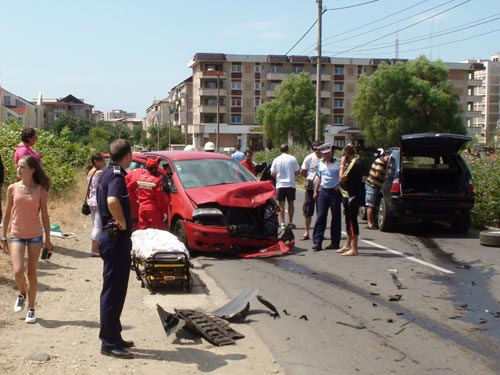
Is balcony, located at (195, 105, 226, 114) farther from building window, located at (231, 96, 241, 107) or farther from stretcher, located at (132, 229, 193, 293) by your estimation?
stretcher, located at (132, 229, 193, 293)

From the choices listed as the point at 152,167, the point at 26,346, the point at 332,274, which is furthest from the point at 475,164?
the point at 26,346

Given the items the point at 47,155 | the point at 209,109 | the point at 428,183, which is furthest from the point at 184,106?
the point at 428,183

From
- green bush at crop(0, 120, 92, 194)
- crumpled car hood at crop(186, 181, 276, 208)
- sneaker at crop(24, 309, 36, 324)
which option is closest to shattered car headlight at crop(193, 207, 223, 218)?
crumpled car hood at crop(186, 181, 276, 208)

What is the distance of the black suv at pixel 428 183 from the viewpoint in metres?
13.0

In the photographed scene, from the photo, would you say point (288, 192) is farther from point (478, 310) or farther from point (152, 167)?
point (478, 310)

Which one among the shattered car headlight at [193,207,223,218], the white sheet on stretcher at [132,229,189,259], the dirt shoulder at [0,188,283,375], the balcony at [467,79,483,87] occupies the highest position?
the balcony at [467,79,483,87]

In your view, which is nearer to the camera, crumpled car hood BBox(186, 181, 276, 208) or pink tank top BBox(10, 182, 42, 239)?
pink tank top BBox(10, 182, 42, 239)

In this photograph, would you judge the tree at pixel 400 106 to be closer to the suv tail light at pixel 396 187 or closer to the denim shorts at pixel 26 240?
the suv tail light at pixel 396 187

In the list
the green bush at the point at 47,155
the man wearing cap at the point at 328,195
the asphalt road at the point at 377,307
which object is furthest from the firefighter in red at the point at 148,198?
the green bush at the point at 47,155

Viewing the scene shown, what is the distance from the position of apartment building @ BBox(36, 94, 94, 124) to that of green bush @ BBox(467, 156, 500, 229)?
459ft

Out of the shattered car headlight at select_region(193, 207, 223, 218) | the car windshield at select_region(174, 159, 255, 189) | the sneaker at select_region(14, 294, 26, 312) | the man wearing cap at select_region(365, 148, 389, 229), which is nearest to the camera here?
the sneaker at select_region(14, 294, 26, 312)

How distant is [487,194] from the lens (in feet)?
47.1

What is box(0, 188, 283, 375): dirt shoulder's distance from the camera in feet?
17.4

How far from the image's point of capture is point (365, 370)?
5.32 meters
